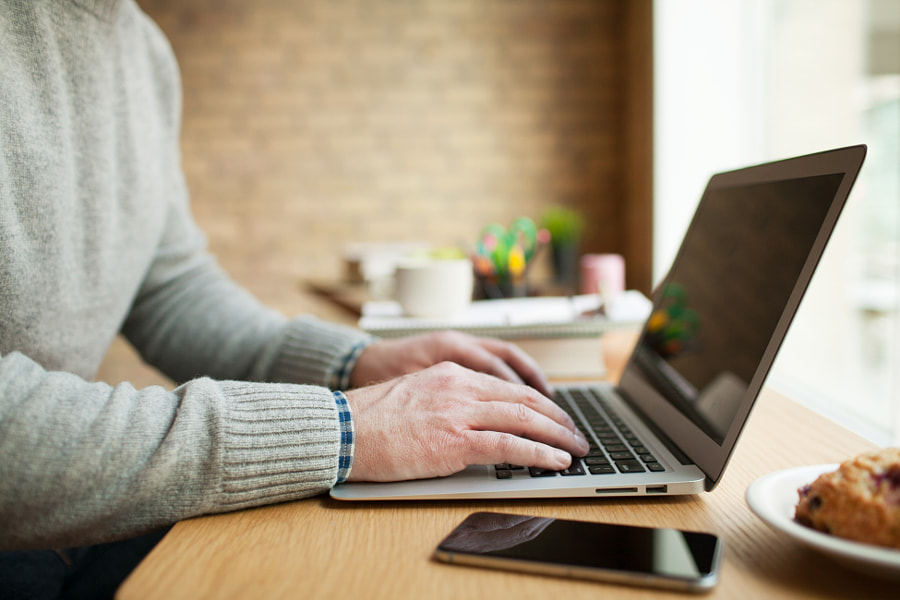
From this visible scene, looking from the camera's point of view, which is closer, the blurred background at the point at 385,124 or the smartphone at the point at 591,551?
the smartphone at the point at 591,551

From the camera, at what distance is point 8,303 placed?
0.59 m

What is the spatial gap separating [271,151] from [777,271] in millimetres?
2848

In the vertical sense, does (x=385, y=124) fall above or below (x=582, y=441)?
above

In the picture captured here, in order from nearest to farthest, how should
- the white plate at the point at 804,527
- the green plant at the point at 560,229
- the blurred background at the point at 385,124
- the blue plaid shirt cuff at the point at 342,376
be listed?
the white plate at the point at 804,527 < the blue plaid shirt cuff at the point at 342,376 < the green plant at the point at 560,229 < the blurred background at the point at 385,124

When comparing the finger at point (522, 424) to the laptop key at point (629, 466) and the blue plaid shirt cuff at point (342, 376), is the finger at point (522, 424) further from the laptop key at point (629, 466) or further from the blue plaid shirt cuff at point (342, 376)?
the blue plaid shirt cuff at point (342, 376)

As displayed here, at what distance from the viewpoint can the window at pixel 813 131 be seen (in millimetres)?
1395

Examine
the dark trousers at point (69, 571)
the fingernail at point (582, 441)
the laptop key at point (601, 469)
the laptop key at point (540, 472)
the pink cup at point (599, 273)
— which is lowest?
the dark trousers at point (69, 571)

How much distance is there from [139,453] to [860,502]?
428 mm

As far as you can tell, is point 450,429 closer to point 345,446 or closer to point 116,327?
point 345,446

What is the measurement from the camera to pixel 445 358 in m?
0.70

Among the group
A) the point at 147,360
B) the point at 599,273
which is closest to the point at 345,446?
the point at 147,360

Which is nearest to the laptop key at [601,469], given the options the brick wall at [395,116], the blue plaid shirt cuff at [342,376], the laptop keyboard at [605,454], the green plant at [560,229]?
the laptop keyboard at [605,454]

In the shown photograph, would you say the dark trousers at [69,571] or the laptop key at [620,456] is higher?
the laptop key at [620,456]

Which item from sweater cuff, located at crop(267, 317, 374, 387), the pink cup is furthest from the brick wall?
sweater cuff, located at crop(267, 317, 374, 387)
